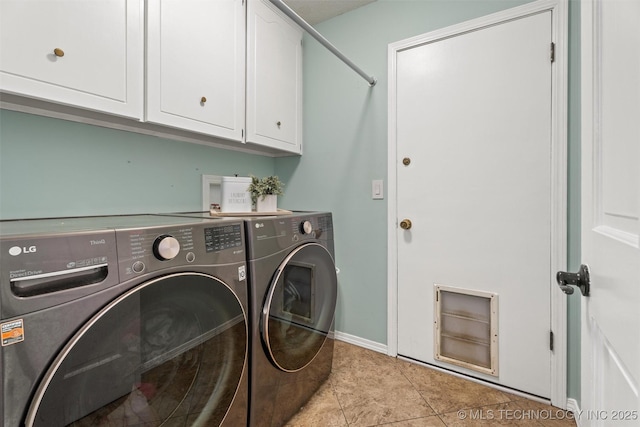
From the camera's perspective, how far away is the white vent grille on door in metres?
1.55

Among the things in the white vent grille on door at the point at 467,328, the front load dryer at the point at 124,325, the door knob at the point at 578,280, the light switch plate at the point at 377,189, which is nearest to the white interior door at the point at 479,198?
the white vent grille on door at the point at 467,328

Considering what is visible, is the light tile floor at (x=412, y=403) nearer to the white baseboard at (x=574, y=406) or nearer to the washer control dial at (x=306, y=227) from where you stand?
the white baseboard at (x=574, y=406)

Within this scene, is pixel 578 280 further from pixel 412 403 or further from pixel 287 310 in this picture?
pixel 412 403

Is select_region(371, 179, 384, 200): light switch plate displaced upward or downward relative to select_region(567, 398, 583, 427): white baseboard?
upward

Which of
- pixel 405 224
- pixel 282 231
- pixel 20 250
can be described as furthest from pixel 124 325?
pixel 405 224

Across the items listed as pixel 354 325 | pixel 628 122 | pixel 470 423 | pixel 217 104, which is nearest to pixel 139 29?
pixel 217 104

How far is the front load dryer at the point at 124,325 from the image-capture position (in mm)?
578

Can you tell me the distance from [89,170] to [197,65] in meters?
0.70

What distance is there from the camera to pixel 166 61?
4.16ft

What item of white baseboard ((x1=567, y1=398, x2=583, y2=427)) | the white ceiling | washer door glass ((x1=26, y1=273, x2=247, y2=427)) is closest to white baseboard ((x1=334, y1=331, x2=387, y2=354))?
white baseboard ((x1=567, y1=398, x2=583, y2=427))

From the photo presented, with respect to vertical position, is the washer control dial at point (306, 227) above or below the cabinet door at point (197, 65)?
below

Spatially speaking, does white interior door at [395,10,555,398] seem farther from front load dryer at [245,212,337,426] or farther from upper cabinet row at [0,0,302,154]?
upper cabinet row at [0,0,302,154]

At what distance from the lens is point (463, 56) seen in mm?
1587

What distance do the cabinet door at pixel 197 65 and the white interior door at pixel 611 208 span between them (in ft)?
4.70
